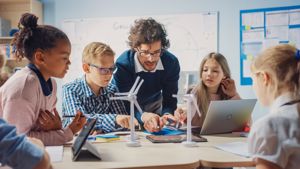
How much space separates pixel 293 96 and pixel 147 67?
114 cm

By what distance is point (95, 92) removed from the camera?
1892 mm

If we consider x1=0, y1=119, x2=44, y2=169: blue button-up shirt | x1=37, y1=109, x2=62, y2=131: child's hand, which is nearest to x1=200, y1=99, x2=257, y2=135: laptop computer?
x1=37, y1=109, x2=62, y2=131: child's hand

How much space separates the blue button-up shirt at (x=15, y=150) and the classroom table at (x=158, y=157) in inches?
11.7

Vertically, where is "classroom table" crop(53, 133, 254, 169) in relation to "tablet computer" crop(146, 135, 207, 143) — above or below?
below

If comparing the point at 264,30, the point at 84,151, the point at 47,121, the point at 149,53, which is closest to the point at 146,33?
the point at 149,53

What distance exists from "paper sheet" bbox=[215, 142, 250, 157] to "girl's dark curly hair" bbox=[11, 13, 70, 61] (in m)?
0.83

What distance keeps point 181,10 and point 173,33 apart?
269 millimetres

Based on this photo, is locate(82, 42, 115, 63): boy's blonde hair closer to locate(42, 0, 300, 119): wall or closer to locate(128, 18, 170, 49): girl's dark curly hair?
locate(128, 18, 170, 49): girl's dark curly hair

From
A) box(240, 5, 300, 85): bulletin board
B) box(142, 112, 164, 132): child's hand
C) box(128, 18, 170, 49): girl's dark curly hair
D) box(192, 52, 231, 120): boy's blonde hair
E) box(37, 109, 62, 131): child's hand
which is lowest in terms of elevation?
box(142, 112, 164, 132): child's hand

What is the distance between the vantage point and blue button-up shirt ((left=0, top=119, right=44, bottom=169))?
759 millimetres

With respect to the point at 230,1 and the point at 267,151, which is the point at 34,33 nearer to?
the point at 267,151

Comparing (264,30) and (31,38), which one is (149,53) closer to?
(31,38)

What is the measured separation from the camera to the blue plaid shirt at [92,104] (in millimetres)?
1727

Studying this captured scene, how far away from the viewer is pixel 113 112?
1.93 metres
